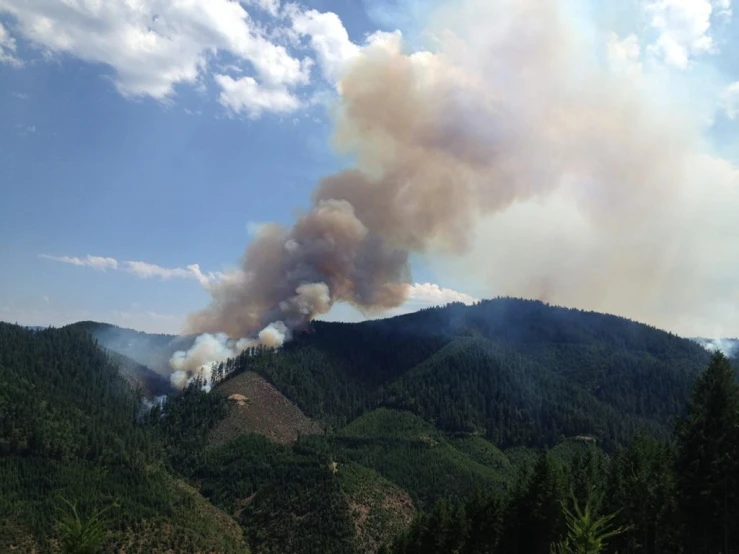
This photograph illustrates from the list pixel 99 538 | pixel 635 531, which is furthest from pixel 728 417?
pixel 99 538

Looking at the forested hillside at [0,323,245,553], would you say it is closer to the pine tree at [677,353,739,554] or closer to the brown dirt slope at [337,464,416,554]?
the brown dirt slope at [337,464,416,554]

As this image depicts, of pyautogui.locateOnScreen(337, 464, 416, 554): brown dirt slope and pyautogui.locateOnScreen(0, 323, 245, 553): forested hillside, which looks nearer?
pyautogui.locateOnScreen(0, 323, 245, 553): forested hillside

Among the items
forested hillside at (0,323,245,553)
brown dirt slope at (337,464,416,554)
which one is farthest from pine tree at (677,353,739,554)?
brown dirt slope at (337,464,416,554)

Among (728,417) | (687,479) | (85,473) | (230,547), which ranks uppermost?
(728,417)

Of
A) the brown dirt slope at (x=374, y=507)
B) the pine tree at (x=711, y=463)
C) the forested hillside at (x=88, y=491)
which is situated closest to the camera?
the pine tree at (x=711, y=463)

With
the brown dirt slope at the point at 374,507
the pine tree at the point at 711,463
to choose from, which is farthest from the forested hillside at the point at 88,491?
the pine tree at the point at 711,463

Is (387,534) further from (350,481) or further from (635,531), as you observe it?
(635,531)

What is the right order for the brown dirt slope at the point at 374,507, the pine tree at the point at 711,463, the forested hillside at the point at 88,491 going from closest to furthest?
1. the pine tree at the point at 711,463
2. the forested hillside at the point at 88,491
3. the brown dirt slope at the point at 374,507

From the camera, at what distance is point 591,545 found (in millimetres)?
27172

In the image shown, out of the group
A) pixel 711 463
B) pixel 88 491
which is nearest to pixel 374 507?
pixel 88 491

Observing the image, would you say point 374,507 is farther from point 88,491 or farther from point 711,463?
Answer: point 711,463

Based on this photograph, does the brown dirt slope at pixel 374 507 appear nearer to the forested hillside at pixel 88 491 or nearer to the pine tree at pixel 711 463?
the forested hillside at pixel 88 491

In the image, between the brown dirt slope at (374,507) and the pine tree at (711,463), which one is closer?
the pine tree at (711,463)

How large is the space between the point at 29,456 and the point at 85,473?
18.3m
